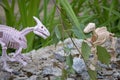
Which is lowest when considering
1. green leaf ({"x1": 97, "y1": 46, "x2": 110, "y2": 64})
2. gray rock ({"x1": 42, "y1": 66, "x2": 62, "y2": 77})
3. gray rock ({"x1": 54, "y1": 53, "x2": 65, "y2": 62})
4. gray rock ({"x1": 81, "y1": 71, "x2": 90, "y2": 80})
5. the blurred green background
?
green leaf ({"x1": 97, "y1": 46, "x2": 110, "y2": 64})

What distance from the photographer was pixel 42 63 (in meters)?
1.08

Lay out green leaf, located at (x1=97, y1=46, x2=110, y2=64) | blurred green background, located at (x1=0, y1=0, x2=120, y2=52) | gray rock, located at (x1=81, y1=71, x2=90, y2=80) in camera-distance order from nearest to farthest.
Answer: green leaf, located at (x1=97, y1=46, x2=110, y2=64), gray rock, located at (x1=81, y1=71, x2=90, y2=80), blurred green background, located at (x1=0, y1=0, x2=120, y2=52)

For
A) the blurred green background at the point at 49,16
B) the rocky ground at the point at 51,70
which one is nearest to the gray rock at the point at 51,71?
the rocky ground at the point at 51,70

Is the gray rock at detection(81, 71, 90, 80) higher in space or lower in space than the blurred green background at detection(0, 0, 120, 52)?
lower

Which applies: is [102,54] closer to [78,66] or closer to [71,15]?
[71,15]

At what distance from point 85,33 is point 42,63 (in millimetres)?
346

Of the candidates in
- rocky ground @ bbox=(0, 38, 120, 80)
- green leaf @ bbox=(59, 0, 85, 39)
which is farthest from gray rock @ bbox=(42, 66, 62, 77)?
green leaf @ bbox=(59, 0, 85, 39)

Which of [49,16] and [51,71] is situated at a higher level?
[49,16]

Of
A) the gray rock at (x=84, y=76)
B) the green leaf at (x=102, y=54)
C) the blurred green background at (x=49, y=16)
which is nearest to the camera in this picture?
the green leaf at (x=102, y=54)

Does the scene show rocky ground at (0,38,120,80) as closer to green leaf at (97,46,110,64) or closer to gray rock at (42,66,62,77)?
gray rock at (42,66,62,77)

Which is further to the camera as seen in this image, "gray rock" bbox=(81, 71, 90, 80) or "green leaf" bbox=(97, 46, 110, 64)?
"gray rock" bbox=(81, 71, 90, 80)

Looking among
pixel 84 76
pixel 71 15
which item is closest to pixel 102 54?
pixel 71 15

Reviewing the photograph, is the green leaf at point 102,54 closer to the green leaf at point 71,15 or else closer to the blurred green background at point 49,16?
the green leaf at point 71,15

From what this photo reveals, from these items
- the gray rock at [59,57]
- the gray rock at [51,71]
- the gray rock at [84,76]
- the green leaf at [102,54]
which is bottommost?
the green leaf at [102,54]
